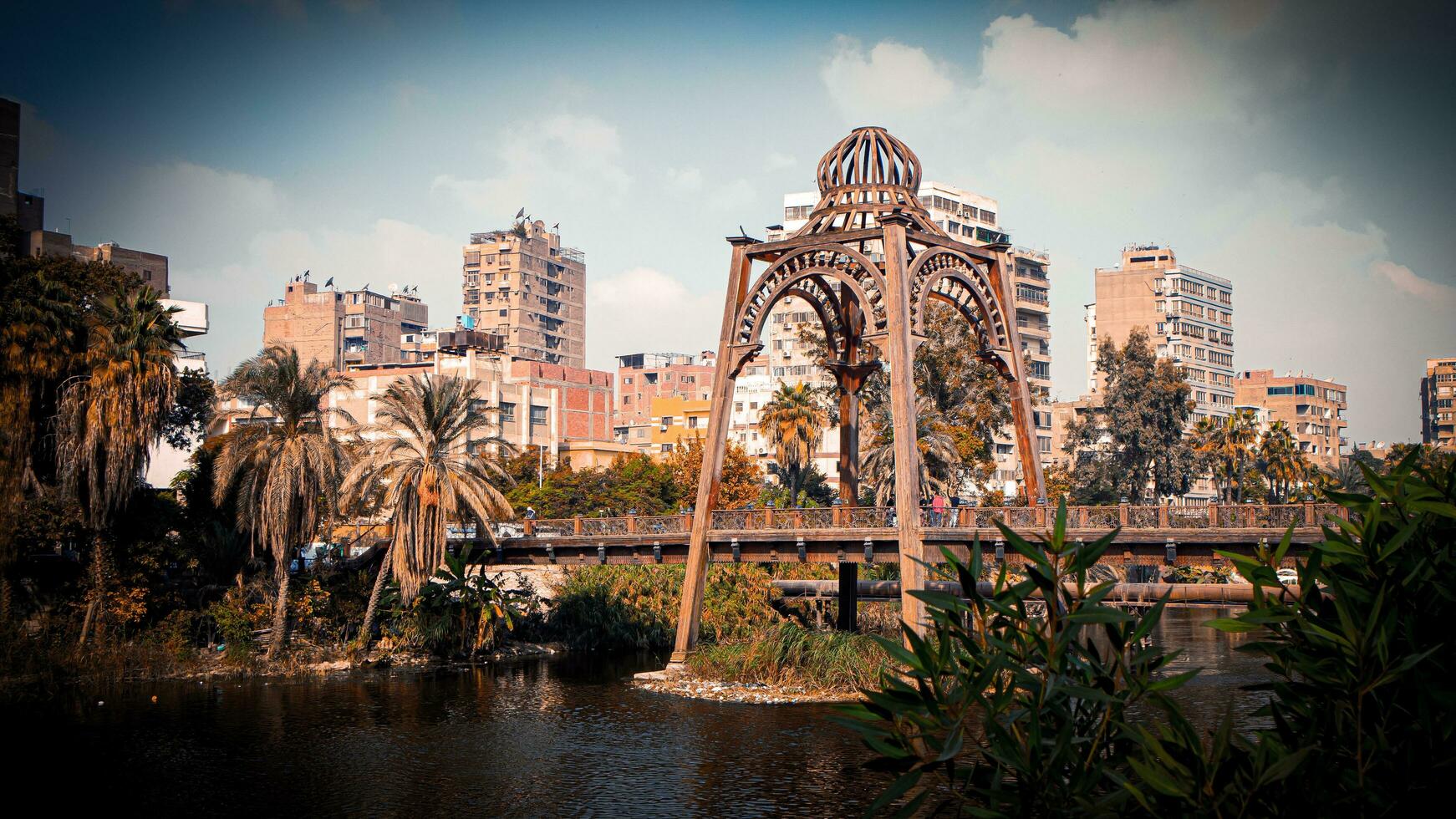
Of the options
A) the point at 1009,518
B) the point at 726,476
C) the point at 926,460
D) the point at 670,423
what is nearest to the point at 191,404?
the point at 926,460

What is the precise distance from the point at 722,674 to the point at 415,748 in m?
11.6

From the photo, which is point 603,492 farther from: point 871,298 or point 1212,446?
point 871,298

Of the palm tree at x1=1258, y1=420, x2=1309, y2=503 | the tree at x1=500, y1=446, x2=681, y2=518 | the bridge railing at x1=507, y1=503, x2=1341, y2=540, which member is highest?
the palm tree at x1=1258, y1=420, x2=1309, y2=503

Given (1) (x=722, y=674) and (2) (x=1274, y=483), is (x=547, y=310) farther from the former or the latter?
(1) (x=722, y=674)

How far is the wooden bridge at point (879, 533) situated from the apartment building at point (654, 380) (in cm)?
12673

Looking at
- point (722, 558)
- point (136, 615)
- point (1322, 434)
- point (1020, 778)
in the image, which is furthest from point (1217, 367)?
point (1020, 778)

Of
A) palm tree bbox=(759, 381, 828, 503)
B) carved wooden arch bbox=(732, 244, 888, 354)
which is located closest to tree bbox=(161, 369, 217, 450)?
carved wooden arch bbox=(732, 244, 888, 354)

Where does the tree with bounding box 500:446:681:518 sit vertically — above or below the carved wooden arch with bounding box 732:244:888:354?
below

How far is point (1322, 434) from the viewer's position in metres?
158

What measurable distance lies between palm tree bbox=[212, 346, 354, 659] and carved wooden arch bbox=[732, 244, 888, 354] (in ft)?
49.4

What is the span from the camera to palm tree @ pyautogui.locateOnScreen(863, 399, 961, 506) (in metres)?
53.5

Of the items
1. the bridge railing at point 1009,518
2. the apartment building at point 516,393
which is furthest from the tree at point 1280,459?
the apartment building at point 516,393

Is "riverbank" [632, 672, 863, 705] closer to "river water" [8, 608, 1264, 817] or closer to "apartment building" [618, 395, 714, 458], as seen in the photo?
"river water" [8, 608, 1264, 817]

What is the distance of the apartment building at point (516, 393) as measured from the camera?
125m
